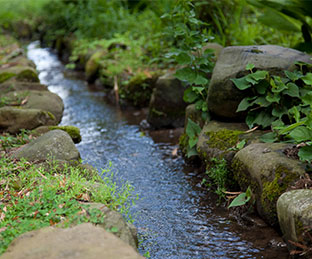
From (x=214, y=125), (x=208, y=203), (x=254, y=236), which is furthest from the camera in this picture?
(x=214, y=125)

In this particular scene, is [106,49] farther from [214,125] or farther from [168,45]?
[214,125]

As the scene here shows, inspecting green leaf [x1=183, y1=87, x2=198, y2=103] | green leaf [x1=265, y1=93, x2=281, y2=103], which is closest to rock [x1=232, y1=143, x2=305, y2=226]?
green leaf [x1=265, y1=93, x2=281, y2=103]

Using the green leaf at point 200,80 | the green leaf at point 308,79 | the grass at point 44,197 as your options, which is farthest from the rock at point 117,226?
the green leaf at point 200,80

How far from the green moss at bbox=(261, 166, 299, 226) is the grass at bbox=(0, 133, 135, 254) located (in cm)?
112

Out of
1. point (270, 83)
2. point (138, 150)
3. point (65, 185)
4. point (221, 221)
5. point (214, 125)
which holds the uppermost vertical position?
point (270, 83)

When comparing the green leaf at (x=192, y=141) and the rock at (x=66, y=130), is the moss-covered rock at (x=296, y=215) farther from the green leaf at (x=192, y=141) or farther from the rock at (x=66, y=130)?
the rock at (x=66, y=130)

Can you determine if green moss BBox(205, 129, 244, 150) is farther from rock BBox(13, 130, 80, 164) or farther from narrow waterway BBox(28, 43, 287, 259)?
rock BBox(13, 130, 80, 164)

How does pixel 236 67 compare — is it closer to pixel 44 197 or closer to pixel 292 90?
pixel 292 90

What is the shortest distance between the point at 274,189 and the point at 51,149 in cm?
197

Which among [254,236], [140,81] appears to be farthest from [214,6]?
[254,236]

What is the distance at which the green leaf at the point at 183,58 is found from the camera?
479cm

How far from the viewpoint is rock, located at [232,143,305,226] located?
3.27 metres

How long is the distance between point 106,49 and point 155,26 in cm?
146

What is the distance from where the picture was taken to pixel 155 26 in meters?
8.44
